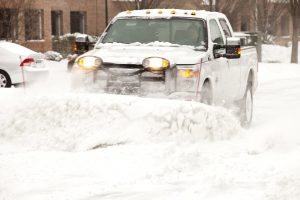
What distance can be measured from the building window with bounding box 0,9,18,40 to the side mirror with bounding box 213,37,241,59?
50.7ft

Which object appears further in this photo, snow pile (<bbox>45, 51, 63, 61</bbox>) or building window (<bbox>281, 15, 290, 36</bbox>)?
building window (<bbox>281, 15, 290, 36</bbox>)

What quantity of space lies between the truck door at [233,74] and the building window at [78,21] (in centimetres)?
2486

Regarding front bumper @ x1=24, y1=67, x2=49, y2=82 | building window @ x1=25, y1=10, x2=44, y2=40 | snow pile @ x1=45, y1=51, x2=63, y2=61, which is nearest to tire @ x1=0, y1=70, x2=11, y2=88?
front bumper @ x1=24, y1=67, x2=49, y2=82

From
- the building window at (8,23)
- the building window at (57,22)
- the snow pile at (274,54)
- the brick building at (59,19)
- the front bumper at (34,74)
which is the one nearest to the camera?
the front bumper at (34,74)

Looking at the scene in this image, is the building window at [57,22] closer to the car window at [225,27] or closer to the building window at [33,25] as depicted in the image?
the building window at [33,25]

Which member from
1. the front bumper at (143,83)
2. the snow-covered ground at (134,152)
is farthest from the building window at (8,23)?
the snow-covered ground at (134,152)

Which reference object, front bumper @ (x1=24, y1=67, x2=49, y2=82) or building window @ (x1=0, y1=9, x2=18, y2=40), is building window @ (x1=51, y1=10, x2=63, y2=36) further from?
front bumper @ (x1=24, y1=67, x2=49, y2=82)

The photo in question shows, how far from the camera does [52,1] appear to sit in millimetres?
32344

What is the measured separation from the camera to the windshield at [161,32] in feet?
31.3

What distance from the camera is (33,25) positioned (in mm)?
28453

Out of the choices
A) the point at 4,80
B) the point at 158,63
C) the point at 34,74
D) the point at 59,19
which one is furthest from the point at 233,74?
the point at 59,19

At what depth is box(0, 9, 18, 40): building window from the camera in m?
→ 23.8

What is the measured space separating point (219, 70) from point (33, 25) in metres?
19.9

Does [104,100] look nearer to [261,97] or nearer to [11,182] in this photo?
[11,182]
